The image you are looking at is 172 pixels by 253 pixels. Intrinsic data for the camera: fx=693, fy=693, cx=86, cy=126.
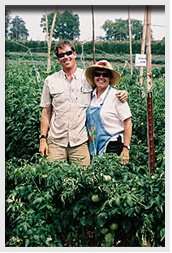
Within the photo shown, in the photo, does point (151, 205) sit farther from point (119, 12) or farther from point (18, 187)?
point (119, 12)

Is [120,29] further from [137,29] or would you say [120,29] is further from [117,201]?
[117,201]

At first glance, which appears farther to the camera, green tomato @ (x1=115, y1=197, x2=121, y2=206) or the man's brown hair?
the man's brown hair

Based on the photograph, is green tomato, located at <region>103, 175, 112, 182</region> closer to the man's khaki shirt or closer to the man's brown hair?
the man's khaki shirt

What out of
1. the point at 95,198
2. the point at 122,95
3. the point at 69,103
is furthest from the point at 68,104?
the point at 95,198

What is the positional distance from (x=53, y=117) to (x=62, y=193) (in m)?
0.43

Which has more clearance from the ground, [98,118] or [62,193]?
[98,118]

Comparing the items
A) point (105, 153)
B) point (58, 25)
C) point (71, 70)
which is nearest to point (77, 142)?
→ point (105, 153)

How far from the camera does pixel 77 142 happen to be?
389 centimetres

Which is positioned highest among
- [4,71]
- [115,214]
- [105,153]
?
[4,71]

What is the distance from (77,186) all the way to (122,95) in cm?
57

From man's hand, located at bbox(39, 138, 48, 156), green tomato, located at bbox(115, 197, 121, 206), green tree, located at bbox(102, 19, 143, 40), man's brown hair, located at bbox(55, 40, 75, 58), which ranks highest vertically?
green tree, located at bbox(102, 19, 143, 40)

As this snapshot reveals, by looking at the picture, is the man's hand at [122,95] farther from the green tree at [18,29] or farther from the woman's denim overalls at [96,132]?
the green tree at [18,29]

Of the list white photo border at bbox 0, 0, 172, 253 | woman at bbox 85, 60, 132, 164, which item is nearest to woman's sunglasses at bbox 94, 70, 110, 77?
woman at bbox 85, 60, 132, 164

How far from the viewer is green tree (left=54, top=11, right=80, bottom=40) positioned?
384 centimetres
